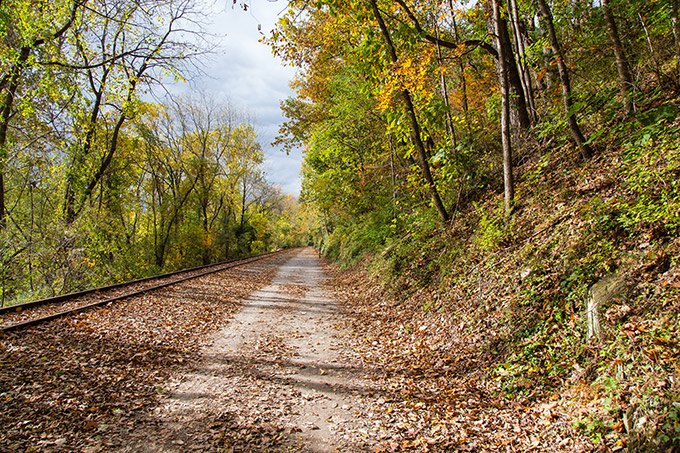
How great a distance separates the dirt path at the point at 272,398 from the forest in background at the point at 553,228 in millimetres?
1145

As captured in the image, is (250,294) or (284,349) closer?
(284,349)

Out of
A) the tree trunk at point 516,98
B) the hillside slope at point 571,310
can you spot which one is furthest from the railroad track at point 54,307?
the tree trunk at point 516,98

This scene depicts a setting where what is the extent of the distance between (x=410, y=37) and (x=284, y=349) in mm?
7061

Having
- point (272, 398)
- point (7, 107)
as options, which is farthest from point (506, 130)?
point (7, 107)

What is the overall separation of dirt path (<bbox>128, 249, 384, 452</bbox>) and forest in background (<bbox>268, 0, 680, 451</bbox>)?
1.14 m

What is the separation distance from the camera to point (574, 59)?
21.8 ft

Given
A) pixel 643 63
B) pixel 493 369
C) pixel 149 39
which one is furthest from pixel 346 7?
pixel 493 369

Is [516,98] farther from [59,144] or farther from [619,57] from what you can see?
[59,144]

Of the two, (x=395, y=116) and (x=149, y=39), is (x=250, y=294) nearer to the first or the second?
(x=395, y=116)

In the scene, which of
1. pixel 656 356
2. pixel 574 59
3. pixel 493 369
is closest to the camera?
pixel 656 356

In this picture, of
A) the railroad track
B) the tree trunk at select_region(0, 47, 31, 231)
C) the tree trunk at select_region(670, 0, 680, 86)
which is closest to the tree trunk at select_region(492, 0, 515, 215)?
the tree trunk at select_region(670, 0, 680, 86)

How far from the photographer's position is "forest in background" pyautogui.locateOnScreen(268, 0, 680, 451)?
293 cm

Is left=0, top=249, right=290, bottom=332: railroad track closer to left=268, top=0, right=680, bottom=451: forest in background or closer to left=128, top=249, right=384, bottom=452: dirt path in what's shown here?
left=128, top=249, right=384, bottom=452: dirt path

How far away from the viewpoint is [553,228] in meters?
4.93
